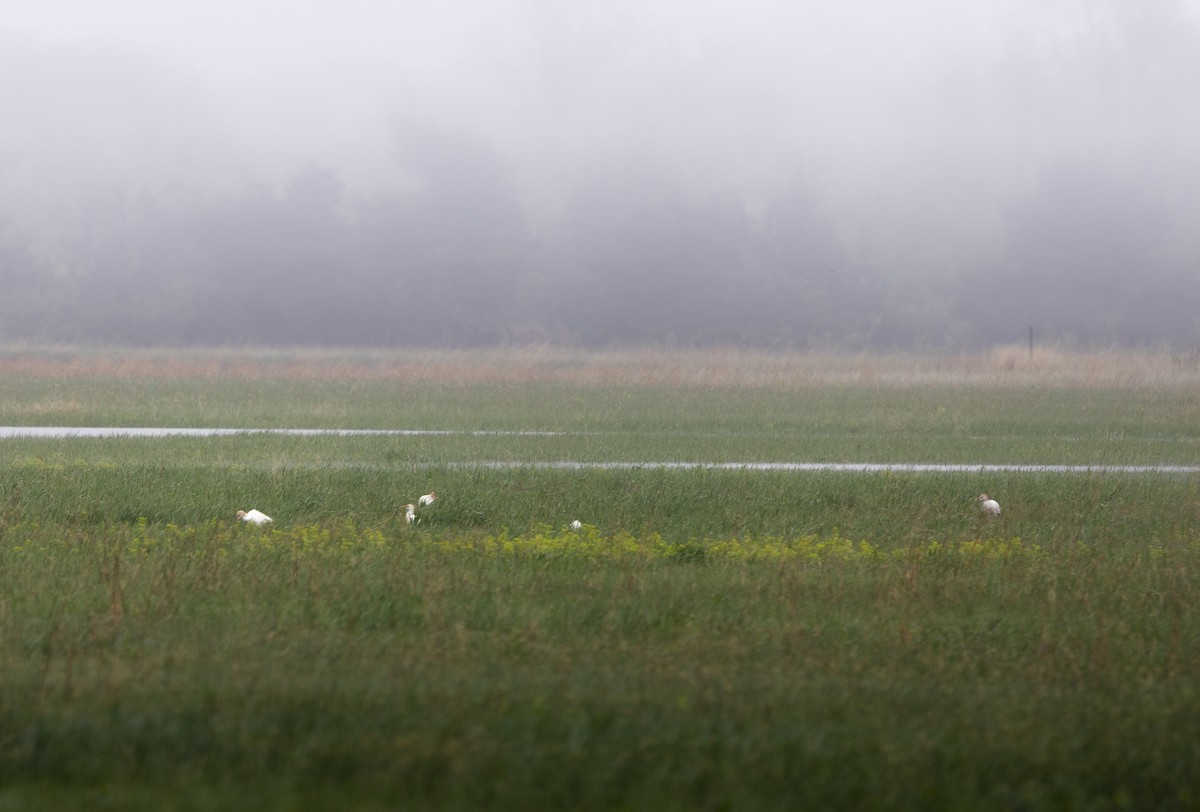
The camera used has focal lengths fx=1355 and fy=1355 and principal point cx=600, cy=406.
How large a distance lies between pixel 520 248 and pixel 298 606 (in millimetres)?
86961

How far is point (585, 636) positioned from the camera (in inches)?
343

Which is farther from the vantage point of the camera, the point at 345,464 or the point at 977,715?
the point at 345,464

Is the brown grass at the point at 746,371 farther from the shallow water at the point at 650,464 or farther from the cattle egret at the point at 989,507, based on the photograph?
the cattle egret at the point at 989,507

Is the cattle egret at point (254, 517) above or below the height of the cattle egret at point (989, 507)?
above

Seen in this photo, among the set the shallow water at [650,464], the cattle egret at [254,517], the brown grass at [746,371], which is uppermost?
the brown grass at [746,371]

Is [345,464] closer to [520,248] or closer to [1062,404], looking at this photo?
[1062,404]

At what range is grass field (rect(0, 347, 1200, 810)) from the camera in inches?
232

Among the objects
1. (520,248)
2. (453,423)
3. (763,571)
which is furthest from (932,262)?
(763,571)

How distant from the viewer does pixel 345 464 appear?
20.0 meters

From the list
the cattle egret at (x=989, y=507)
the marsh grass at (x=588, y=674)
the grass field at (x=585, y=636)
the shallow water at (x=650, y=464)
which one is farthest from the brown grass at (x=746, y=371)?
the marsh grass at (x=588, y=674)

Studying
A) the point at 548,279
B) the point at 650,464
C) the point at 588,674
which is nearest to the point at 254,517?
the point at 588,674

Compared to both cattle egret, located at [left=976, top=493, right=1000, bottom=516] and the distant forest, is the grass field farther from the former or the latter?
the distant forest

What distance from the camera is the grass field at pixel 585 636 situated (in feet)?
19.4

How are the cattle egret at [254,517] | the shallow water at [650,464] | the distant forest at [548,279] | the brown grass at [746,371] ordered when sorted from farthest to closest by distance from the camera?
the distant forest at [548,279] < the brown grass at [746,371] < the shallow water at [650,464] < the cattle egret at [254,517]
